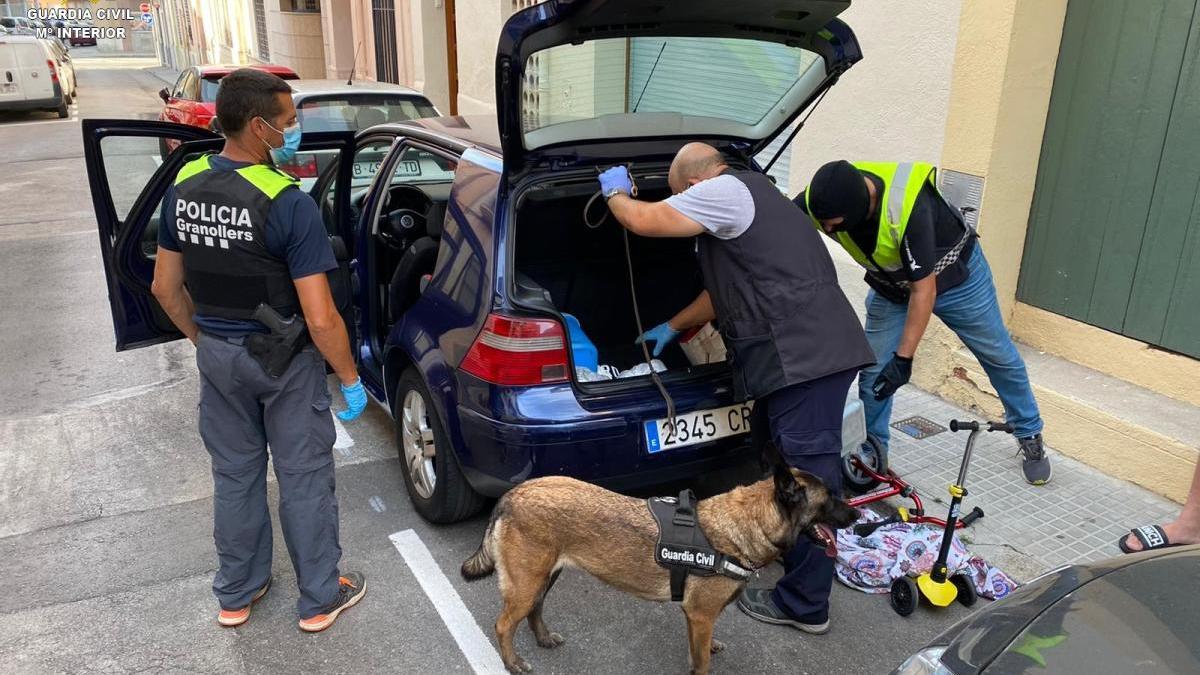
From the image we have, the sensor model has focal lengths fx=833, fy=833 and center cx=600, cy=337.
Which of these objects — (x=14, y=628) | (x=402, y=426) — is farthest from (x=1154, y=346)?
(x=14, y=628)

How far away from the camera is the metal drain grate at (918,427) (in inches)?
181

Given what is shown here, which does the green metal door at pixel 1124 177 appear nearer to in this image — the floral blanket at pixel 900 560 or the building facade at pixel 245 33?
the floral blanket at pixel 900 560

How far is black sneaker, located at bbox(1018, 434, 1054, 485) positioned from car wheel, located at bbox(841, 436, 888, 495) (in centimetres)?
70

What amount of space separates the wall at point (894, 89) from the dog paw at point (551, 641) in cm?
361

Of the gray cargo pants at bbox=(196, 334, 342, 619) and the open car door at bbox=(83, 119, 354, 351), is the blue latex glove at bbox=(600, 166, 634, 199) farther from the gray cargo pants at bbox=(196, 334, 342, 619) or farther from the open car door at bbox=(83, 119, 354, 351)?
the gray cargo pants at bbox=(196, 334, 342, 619)

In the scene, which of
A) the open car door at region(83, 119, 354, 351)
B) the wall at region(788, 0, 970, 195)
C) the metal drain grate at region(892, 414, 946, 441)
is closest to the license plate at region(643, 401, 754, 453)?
the open car door at region(83, 119, 354, 351)

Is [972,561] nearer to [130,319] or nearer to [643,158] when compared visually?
[643,158]

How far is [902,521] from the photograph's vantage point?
11.6 ft

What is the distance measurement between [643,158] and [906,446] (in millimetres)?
2157

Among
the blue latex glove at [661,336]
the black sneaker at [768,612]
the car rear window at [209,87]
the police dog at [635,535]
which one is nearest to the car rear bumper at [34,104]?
the car rear window at [209,87]

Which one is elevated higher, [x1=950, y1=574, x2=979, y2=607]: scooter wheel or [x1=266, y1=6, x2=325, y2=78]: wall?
[x1=266, y1=6, x2=325, y2=78]: wall

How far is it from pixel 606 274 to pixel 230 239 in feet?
6.80

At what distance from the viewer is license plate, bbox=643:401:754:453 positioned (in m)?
3.14

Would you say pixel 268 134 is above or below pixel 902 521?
above
